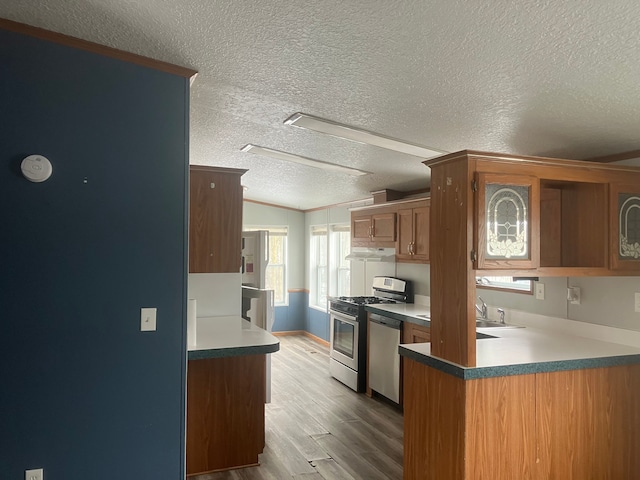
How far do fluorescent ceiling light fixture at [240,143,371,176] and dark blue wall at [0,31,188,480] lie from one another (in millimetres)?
1837

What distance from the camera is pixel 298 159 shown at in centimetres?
462

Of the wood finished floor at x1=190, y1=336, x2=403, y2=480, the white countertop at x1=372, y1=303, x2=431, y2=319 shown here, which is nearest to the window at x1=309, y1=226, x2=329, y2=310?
the wood finished floor at x1=190, y1=336, x2=403, y2=480

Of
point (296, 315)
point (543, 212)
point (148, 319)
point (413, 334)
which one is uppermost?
point (543, 212)

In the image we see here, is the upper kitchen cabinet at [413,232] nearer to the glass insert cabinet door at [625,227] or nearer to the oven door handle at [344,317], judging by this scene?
the oven door handle at [344,317]

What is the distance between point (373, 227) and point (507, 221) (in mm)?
3141

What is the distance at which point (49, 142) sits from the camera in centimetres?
228

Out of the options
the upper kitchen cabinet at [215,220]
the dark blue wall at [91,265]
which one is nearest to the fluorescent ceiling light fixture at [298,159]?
the upper kitchen cabinet at [215,220]

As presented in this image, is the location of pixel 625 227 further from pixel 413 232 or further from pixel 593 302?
pixel 413 232

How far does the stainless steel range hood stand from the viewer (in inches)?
209

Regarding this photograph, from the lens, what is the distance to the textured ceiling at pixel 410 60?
68.6 inches

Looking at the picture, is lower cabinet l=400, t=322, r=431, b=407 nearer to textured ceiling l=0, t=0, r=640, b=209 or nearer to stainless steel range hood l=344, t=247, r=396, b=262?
stainless steel range hood l=344, t=247, r=396, b=262

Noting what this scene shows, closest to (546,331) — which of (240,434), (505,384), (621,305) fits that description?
(621,305)

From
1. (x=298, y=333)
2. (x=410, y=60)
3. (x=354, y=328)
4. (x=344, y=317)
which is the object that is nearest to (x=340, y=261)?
(x=298, y=333)

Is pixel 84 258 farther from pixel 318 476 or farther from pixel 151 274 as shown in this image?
pixel 318 476
